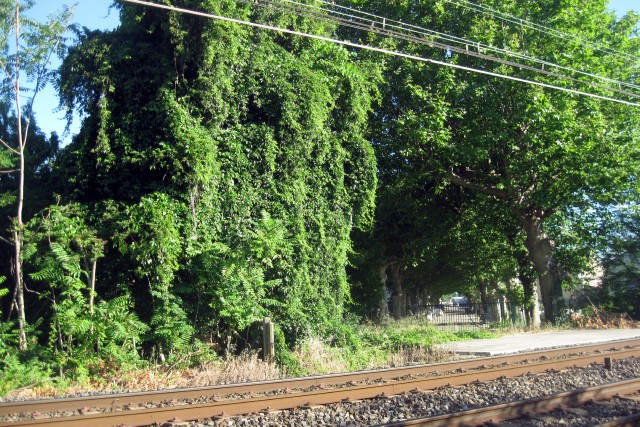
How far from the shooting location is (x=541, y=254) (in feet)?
87.6

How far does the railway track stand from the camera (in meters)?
8.05

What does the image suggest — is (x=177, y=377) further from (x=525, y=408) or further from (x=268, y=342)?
(x=525, y=408)

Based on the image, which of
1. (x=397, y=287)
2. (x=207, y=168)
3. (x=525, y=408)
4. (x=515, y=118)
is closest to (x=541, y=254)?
(x=515, y=118)

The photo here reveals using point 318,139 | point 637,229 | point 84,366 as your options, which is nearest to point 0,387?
point 84,366

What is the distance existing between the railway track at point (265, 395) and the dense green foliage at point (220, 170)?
245 centimetres

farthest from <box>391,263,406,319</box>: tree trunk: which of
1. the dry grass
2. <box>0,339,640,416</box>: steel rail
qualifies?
the dry grass

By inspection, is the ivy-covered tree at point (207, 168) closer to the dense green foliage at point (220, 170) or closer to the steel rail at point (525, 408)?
the dense green foliage at point (220, 170)

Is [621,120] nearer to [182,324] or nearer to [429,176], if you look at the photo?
→ [429,176]

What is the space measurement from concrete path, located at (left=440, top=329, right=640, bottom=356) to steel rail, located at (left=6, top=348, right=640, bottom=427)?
4081 millimetres

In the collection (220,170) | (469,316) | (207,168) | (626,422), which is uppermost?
(220,170)

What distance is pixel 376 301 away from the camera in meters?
28.4

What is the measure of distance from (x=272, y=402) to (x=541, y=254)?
20933mm

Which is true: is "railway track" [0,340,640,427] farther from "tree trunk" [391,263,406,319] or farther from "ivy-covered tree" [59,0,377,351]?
"tree trunk" [391,263,406,319]

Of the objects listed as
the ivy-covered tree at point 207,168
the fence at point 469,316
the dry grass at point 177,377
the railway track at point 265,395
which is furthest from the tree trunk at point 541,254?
the dry grass at point 177,377
